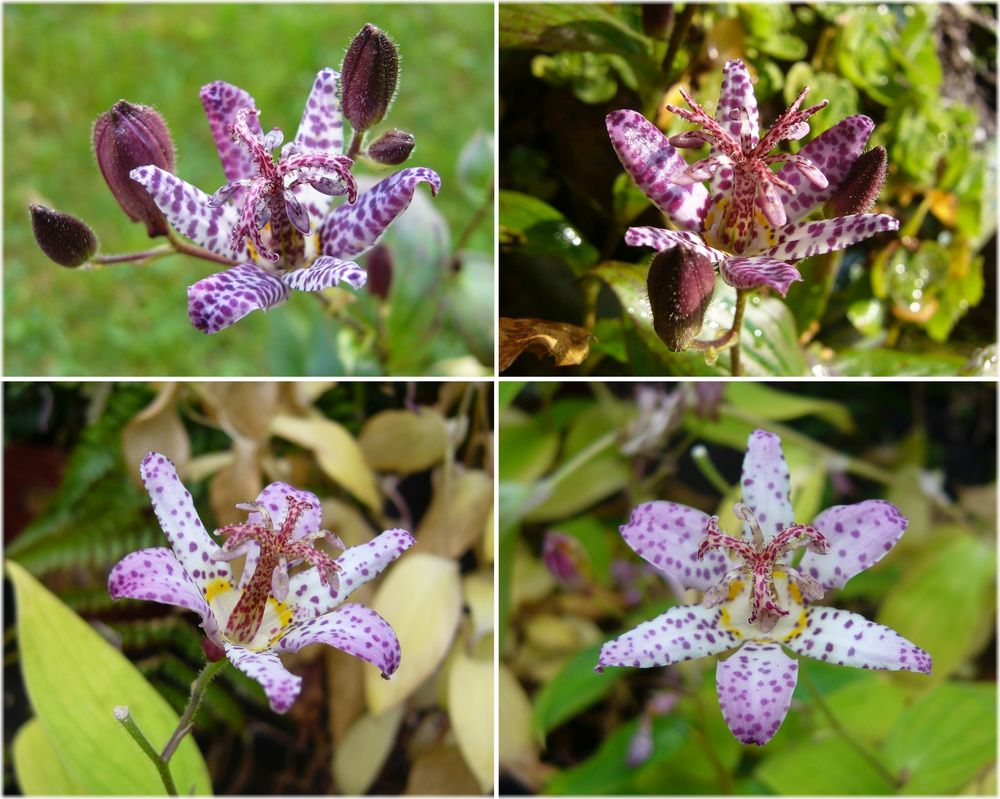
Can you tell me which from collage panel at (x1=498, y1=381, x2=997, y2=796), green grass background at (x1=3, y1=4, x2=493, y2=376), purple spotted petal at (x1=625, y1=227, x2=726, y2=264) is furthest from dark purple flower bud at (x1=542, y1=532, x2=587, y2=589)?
green grass background at (x1=3, y1=4, x2=493, y2=376)

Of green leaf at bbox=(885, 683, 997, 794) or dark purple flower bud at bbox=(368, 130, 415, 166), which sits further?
green leaf at bbox=(885, 683, 997, 794)

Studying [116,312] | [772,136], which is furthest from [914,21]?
[116,312]

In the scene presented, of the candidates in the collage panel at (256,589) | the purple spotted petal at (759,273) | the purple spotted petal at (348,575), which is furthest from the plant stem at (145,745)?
the purple spotted petal at (759,273)

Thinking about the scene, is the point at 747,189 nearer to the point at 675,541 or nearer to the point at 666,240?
the point at 666,240

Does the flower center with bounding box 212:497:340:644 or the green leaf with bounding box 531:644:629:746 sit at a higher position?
the flower center with bounding box 212:497:340:644

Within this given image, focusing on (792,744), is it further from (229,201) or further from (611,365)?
(229,201)

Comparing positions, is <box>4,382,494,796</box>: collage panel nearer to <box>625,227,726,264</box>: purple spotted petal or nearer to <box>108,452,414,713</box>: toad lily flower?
<box>108,452,414,713</box>: toad lily flower

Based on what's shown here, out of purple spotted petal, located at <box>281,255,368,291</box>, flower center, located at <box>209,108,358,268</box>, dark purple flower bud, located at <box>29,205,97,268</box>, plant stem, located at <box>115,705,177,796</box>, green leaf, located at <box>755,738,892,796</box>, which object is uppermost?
flower center, located at <box>209,108,358,268</box>

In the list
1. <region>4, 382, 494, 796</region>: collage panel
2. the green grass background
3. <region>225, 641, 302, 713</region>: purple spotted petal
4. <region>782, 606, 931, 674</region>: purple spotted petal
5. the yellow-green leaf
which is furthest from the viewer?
the green grass background

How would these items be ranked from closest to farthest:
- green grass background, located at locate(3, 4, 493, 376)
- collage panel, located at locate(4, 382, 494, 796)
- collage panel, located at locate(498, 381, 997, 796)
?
1. collage panel, located at locate(4, 382, 494, 796)
2. collage panel, located at locate(498, 381, 997, 796)
3. green grass background, located at locate(3, 4, 493, 376)
